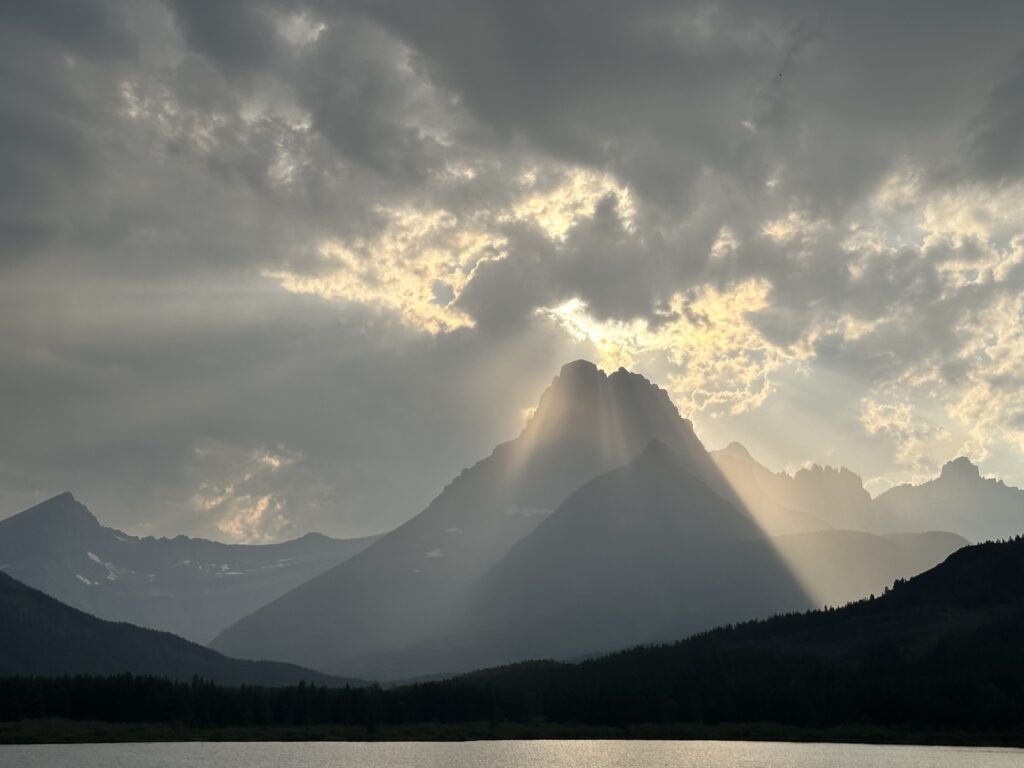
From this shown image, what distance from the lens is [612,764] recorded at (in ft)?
654

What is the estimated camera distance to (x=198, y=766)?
7446 inches

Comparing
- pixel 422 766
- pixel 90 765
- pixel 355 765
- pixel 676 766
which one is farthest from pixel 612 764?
pixel 90 765

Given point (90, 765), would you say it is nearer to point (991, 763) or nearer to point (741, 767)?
point (741, 767)

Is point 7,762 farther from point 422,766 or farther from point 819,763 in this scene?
point 819,763

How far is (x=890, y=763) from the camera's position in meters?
199

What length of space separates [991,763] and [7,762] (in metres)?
178

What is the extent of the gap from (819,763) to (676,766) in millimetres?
27977

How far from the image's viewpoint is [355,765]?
647 feet

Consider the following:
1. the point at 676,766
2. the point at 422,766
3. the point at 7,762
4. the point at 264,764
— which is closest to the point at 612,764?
the point at 676,766

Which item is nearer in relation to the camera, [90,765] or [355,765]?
[90,765]

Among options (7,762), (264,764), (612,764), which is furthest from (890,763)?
(7,762)

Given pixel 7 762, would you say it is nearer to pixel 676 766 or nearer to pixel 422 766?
pixel 422 766

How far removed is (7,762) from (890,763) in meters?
160

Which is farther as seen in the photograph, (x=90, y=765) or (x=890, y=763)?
(x=890, y=763)
